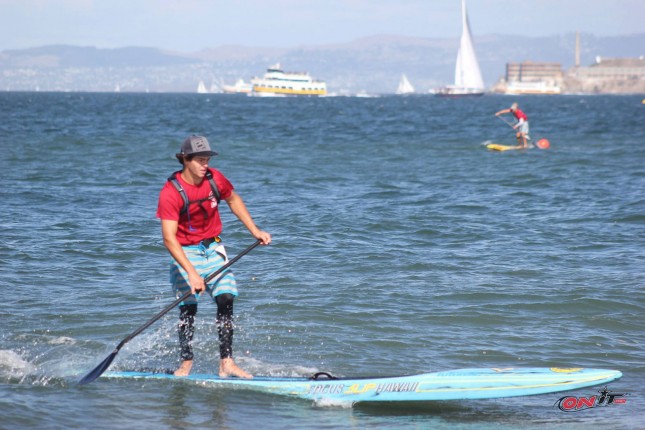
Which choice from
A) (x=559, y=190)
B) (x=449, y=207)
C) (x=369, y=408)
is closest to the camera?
(x=369, y=408)

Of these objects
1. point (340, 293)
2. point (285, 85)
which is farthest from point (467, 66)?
point (340, 293)

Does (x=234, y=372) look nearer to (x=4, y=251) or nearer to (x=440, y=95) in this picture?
(x=4, y=251)

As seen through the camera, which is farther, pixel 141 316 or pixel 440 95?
pixel 440 95

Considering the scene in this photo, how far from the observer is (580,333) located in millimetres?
8688

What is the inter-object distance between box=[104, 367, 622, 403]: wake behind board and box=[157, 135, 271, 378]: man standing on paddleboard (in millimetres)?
443

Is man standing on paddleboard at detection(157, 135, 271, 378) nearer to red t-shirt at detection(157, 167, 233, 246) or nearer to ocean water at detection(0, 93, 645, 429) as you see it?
Result: red t-shirt at detection(157, 167, 233, 246)

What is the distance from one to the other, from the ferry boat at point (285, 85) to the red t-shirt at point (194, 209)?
15565cm

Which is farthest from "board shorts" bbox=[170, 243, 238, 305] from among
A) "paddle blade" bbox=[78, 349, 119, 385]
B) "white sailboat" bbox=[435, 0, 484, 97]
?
"white sailboat" bbox=[435, 0, 484, 97]

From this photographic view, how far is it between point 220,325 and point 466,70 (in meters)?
155

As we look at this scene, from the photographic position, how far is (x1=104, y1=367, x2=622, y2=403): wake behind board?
6.41 m

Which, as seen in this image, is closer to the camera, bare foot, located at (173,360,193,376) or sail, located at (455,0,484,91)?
bare foot, located at (173,360,193,376)

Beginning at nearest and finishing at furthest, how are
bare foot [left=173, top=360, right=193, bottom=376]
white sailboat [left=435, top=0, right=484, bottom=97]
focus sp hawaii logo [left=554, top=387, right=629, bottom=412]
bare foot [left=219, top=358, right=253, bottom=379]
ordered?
focus sp hawaii logo [left=554, top=387, right=629, bottom=412] < bare foot [left=219, top=358, right=253, bottom=379] < bare foot [left=173, top=360, right=193, bottom=376] < white sailboat [left=435, top=0, right=484, bottom=97]

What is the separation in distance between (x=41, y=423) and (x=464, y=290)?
5376 millimetres

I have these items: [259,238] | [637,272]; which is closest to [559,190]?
[637,272]
